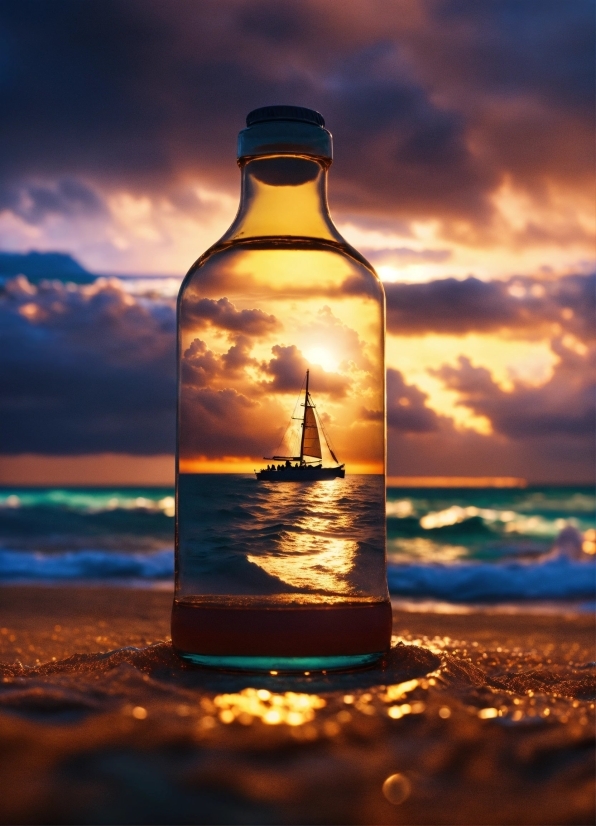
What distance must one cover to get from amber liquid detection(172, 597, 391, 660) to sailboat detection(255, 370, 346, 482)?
17 cm

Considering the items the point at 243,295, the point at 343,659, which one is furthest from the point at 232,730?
the point at 243,295

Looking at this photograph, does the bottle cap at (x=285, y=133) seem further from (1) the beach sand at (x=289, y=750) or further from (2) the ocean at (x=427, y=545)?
(2) the ocean at (x=427, y=545)

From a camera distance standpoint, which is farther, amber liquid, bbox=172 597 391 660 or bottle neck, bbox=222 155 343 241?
bottle neck, bbox=222 155 343 241

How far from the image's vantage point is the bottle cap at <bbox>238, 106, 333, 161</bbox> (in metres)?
1.29

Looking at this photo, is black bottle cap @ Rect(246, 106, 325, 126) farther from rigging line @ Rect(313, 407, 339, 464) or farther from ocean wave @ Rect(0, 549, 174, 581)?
ocean wave @ Rect(0, 549, 174, 581)

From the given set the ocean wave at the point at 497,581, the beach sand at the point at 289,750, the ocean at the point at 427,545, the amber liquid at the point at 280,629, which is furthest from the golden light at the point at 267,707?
the ocean wave at the point at 497,581

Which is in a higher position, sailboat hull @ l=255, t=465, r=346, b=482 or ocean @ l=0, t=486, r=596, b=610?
sailboat hull @ l=255, t=465, r=346, b=482

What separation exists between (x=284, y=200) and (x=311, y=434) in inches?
14.5

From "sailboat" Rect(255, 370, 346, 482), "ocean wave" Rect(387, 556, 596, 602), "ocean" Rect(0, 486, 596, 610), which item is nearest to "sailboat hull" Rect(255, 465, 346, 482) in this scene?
"sailboat" Rect(255, 370, 346, 482)

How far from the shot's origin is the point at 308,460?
122cm

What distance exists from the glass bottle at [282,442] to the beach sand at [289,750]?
0.22 feet

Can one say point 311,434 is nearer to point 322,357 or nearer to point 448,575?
point 322,357

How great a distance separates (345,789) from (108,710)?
279 millimetres

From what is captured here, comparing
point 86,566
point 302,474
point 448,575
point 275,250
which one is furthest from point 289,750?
point 86,566
